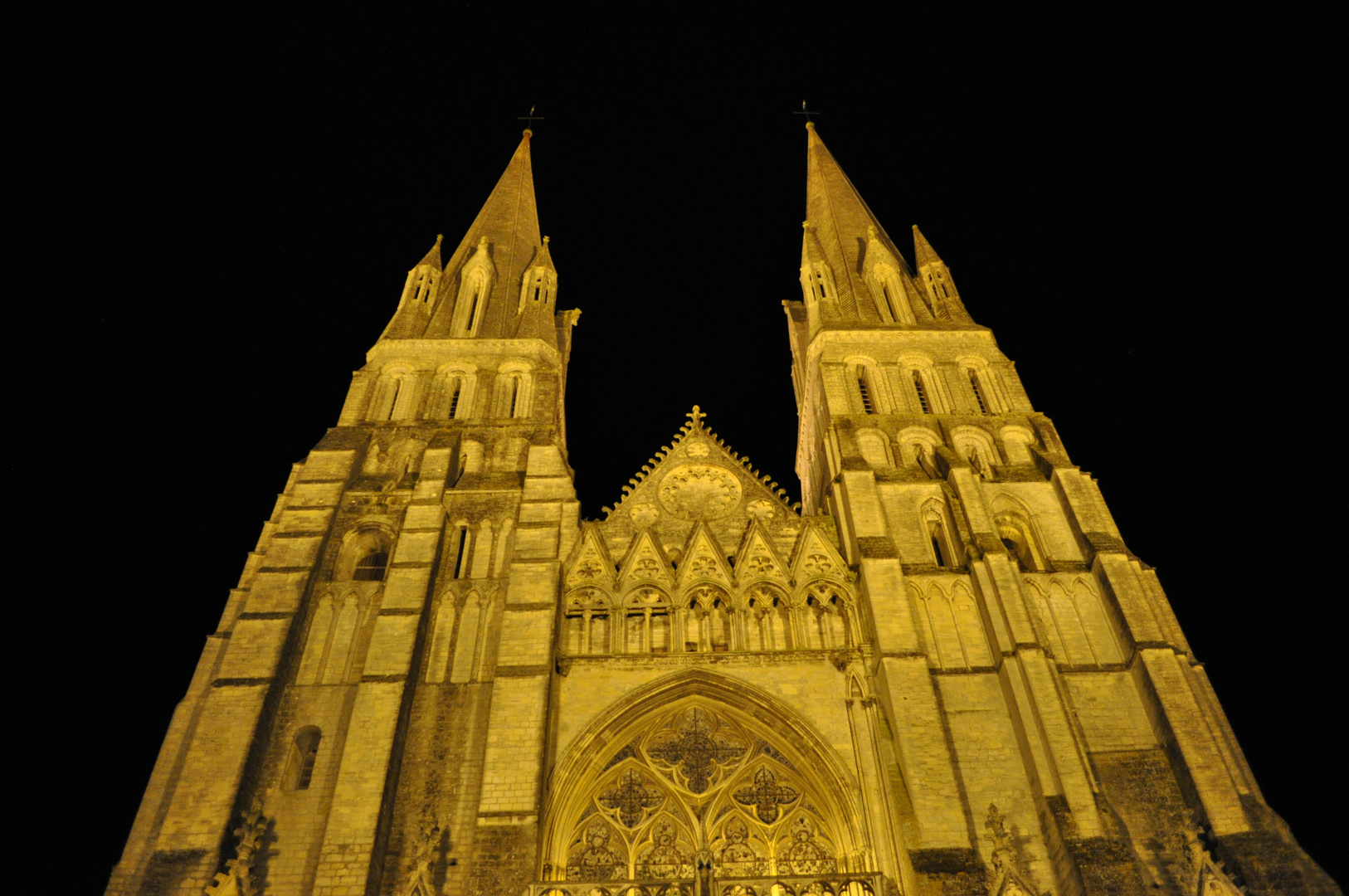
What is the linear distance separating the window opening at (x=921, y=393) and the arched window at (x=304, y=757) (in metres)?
17.2

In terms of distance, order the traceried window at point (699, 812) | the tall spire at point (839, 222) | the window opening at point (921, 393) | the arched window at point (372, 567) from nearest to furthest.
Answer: the traceried window at point (699, 812), the arched window at point (372, 567), the window opening at point (921, 393), the tall spire at point (839, 222)

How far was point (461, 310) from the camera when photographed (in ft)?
99.8

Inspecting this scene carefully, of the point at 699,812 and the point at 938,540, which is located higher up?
the point at 938,540

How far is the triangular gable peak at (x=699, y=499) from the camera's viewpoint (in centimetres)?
2355

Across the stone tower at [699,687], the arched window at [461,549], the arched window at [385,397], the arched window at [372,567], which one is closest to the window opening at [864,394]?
the stone tower at [699,687]

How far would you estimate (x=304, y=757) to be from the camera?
726 inches

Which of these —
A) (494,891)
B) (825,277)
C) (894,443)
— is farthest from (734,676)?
(825,277)

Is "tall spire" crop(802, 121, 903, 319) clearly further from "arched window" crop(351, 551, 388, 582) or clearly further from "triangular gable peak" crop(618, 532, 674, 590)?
"arched window" crop(351, 551, 388, 582)

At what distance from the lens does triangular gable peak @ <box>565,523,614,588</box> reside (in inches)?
859

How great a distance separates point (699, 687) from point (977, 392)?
1257 centimetres

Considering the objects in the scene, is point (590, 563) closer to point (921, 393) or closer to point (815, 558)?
point (815, 558)

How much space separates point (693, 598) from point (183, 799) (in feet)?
34.4

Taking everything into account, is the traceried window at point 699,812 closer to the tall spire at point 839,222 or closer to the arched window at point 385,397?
the arched window at point 385,397

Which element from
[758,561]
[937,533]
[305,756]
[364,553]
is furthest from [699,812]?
[364,553]
